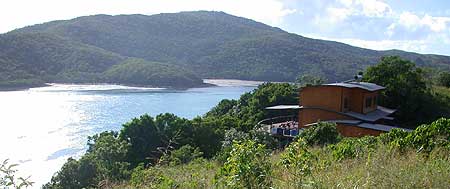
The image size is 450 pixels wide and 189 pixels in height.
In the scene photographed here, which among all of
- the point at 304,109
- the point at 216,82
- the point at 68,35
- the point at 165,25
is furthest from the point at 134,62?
the point at 304,109

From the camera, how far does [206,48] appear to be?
115 m

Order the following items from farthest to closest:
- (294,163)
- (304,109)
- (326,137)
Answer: (304,109) < (326,137) < (294,163)

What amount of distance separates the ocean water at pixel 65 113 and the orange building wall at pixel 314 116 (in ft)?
40.9

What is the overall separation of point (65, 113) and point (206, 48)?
2829 inches

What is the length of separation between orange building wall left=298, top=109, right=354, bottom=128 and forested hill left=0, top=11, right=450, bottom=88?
198 ft

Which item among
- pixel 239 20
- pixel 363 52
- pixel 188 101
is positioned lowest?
pixel 188 101

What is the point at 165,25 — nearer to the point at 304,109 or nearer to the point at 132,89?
the point at 132,89

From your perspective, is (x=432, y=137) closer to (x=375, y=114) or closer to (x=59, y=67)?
(x=375, y=114)

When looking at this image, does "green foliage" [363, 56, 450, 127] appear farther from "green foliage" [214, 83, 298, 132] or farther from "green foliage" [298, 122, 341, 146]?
"green foliage" [298, 122, 341, 146]

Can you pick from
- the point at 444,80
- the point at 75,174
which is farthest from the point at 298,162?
the point at 444,80

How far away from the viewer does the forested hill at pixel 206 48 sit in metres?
88.9

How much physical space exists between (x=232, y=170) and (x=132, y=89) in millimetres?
66157

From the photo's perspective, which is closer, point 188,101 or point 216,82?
point 188,101

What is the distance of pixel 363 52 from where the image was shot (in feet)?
428
